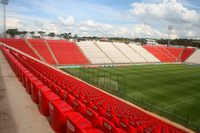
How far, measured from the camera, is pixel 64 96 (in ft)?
31.1

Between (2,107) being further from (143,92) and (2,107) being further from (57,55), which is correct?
(57,55)

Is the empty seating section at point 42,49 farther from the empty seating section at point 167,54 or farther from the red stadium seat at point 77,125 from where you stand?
the red stadium seat at point 77,125

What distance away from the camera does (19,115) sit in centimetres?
829

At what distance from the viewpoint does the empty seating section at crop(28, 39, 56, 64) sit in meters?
58.3

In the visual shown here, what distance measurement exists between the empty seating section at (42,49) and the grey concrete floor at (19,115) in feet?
154

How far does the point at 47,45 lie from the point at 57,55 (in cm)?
719

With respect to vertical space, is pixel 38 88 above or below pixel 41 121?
above

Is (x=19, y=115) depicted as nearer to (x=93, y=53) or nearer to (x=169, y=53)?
(x=93, y=53)

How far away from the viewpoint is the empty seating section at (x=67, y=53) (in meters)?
60.9

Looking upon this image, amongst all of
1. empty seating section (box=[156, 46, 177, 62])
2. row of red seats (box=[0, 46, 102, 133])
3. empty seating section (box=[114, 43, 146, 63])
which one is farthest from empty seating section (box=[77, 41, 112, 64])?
row of red seats (box=[0, 46, 102, 133])

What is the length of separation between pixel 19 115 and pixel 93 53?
2448 inches

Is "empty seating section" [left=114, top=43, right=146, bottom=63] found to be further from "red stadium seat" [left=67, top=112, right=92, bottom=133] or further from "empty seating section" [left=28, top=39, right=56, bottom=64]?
"red stadium seat" [left=67, top=112, right=92, bottom=133]

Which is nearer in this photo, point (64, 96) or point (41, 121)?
point (41, 121)

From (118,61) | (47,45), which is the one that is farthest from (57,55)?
(118,61)
